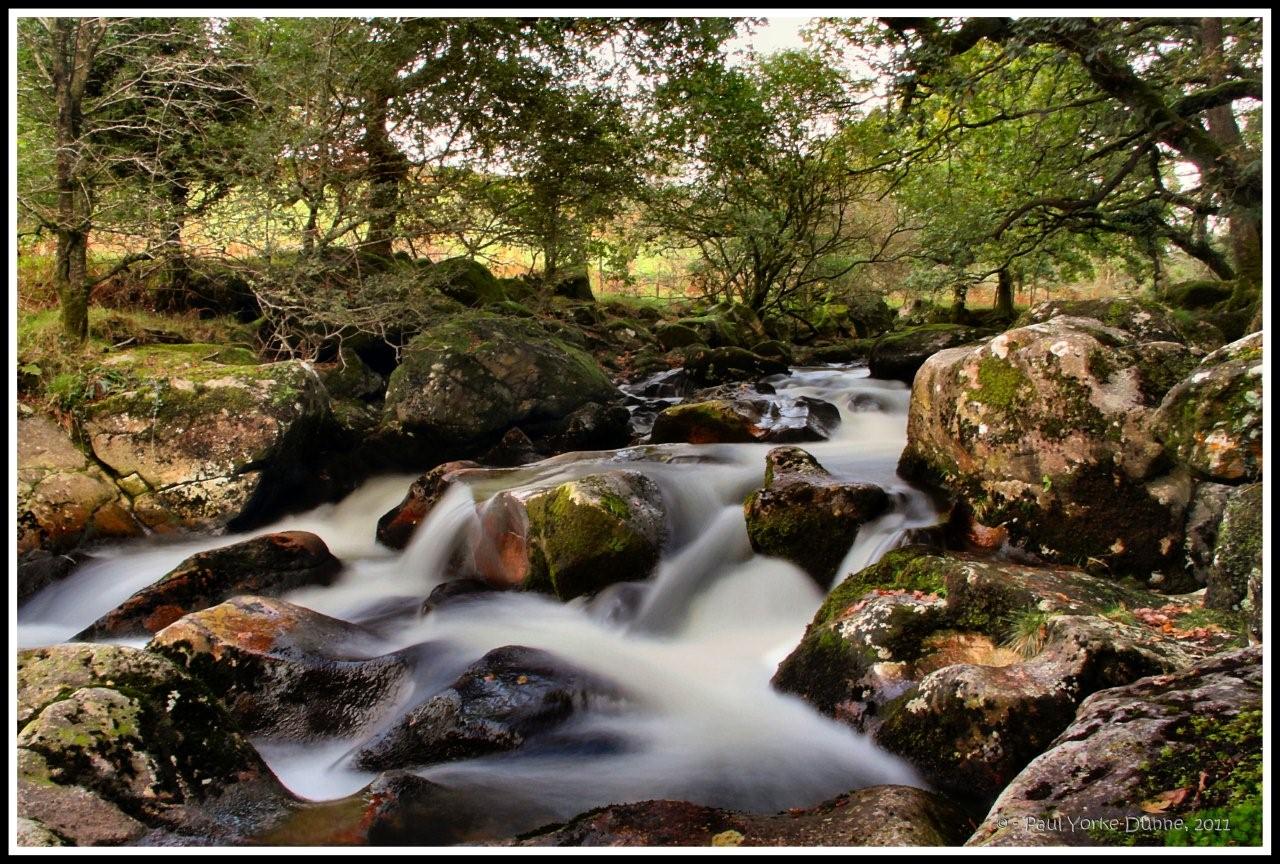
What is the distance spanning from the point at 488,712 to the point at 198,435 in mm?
5128

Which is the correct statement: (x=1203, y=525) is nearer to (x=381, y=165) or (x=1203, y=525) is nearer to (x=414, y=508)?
(x=414, y=508)

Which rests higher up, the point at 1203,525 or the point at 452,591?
the point at 1203,525

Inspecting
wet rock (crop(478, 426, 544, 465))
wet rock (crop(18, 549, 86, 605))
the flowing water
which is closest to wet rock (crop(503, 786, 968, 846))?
the flowing water

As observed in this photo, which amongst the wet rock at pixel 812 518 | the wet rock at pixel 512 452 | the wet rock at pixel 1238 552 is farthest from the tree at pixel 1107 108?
the wet rock at pixel 512 452

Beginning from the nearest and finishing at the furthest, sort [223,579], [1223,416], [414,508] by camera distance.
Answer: [1223,416] < [223,579] < [414,508]

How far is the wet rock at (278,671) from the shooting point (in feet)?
12.8

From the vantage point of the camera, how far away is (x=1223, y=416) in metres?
3.37

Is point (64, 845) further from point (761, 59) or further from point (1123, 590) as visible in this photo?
point (761, 59)

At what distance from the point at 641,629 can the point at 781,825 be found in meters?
2.68

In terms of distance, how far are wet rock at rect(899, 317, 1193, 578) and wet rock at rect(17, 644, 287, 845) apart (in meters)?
4.86

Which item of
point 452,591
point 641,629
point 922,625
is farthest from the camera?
point 452,591

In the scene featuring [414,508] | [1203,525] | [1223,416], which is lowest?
[414,508]

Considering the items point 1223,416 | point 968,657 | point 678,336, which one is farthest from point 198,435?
point 678,336

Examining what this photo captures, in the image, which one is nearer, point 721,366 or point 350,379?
point 350,379
